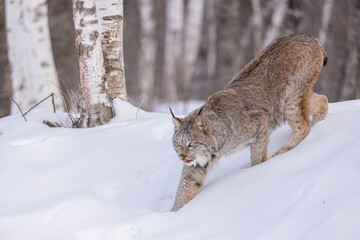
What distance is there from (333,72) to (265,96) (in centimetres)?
1415

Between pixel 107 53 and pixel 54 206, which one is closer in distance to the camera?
pixel 54 206

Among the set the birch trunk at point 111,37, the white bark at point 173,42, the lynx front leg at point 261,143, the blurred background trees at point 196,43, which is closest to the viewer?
the lynx front leg at point 261,143

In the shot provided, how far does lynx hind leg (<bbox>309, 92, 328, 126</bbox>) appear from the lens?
4582 millimetres

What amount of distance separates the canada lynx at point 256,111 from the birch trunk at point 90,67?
119 cm

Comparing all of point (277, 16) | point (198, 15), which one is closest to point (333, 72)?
point (277, 16)

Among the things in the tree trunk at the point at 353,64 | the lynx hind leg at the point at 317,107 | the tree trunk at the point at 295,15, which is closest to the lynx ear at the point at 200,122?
the lynx hind leg at the point at 317,107

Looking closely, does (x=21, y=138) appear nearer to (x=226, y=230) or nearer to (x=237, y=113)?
(x=237, y=113)

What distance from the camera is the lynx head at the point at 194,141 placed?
4.05 m

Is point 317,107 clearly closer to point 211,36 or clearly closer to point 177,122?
point 177,122

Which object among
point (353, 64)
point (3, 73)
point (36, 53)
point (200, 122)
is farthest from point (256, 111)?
point (353, 64)

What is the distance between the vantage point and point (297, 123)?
4.46 metres

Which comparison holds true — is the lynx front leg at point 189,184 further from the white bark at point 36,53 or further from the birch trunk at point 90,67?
the white bark at point 36,53

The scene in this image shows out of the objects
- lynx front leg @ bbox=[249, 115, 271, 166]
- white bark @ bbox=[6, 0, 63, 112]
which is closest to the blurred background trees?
white bark @ bbox=[6, 0, 63, 112]

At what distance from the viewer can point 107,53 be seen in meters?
5.45
